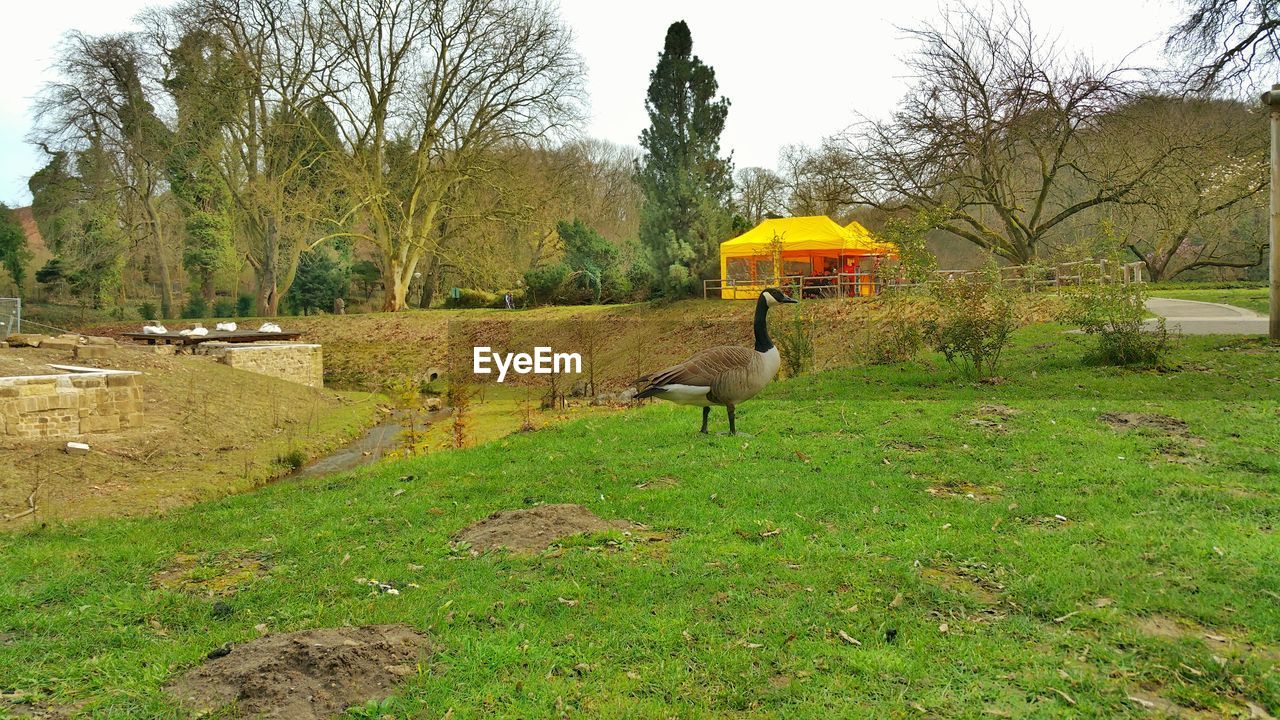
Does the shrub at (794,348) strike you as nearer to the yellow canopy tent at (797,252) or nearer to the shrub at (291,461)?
the shrub at (291,461)

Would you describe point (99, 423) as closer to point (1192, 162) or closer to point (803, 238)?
point (803, 238)

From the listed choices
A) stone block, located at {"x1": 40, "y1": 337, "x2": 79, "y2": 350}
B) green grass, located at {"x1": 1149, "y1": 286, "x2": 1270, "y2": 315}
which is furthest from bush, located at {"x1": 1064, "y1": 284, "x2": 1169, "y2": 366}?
stone block, located at {"x1": 40, "y1": 337, "x2": 79, "y2": 350}

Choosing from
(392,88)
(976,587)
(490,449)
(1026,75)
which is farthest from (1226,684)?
(392,88)

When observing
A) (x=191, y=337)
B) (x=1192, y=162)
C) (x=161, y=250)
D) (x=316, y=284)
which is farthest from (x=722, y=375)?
(x=316, y=284)

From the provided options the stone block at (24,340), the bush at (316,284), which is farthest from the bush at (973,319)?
the bush at (316,284)

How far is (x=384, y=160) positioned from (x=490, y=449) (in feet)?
107

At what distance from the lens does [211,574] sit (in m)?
5.75

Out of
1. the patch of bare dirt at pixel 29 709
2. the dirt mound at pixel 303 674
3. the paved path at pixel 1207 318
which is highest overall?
the paved path at pixel 1207 318

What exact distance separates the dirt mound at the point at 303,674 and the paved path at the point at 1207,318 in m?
15.2

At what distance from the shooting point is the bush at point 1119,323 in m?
12.5

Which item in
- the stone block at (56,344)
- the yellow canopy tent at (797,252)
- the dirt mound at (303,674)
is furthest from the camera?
the yellow canopy tent at (797,252)

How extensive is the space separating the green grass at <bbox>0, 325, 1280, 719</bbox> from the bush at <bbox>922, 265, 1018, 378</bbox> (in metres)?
3.62

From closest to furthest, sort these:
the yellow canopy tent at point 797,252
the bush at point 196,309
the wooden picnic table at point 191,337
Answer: the wooden picnic table at point 191,337 < the yellow canopy tent at point 797,252 < the bush at point 196,309

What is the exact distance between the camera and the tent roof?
29.6 meters
